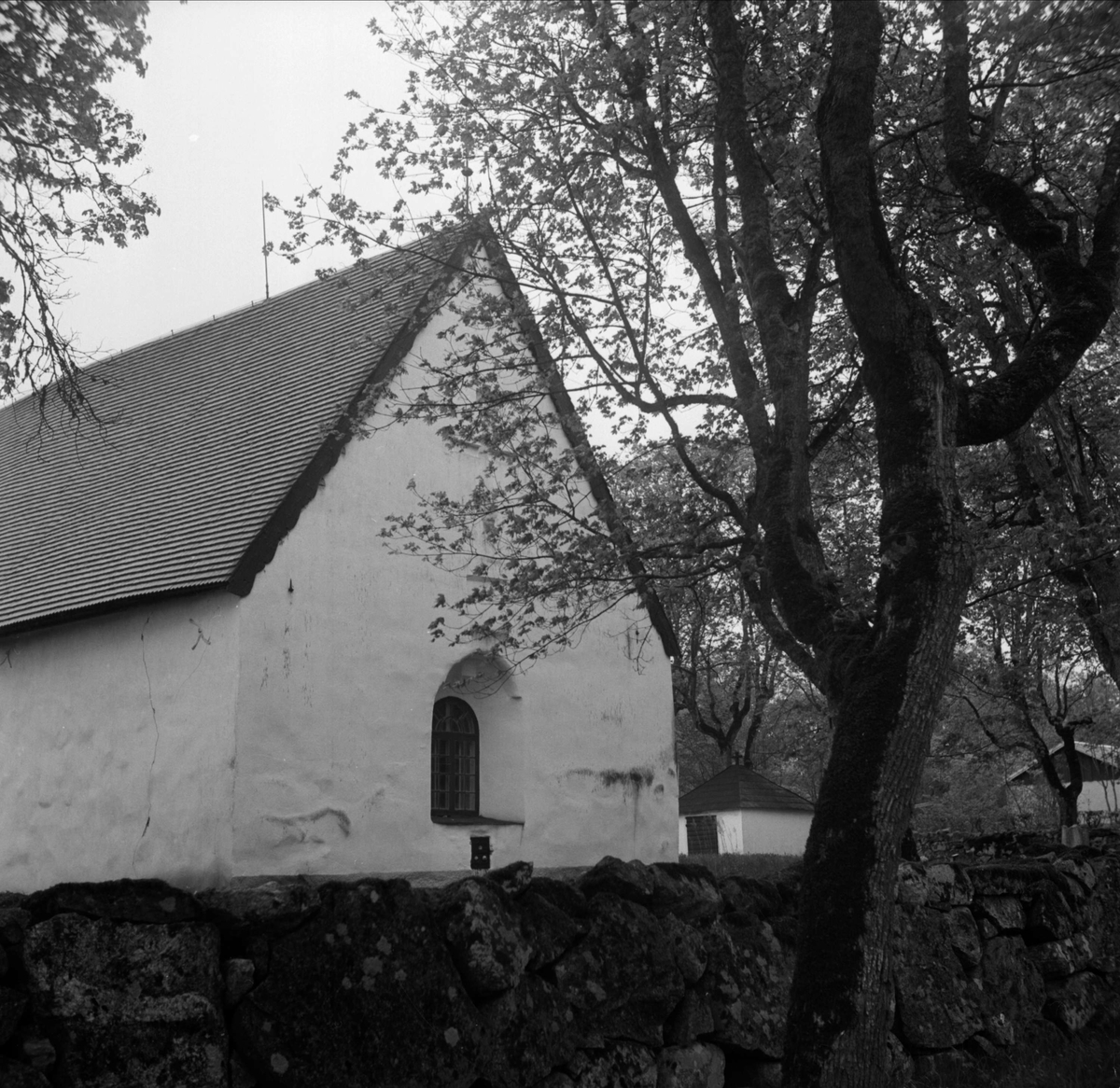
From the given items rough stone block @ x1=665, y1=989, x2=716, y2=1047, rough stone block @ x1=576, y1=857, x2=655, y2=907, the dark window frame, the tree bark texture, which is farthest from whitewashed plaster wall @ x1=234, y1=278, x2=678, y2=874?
the dark window frame

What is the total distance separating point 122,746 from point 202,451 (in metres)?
4.31

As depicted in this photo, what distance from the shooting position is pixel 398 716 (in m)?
12.1

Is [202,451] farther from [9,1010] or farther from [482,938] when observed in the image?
[9,1010]

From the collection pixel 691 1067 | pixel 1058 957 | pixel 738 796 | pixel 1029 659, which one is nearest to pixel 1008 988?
pixel 1058 957

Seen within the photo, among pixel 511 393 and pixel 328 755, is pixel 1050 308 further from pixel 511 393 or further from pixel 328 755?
pixel 328 755

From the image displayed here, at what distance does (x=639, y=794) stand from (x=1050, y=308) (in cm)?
945

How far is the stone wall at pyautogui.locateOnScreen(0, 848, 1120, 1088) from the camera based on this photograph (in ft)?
13.3

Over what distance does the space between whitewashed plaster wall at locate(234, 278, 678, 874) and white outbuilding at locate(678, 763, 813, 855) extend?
12.2m

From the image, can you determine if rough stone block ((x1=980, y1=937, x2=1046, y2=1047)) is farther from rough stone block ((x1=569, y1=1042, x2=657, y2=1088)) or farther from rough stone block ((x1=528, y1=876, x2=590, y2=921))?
rough stone block ((x1=528, y1=876, x2=590, y2=921))

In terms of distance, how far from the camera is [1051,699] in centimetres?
3253

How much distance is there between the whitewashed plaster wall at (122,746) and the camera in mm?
10641

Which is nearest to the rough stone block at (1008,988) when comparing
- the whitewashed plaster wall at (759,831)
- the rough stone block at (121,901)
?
the rough stone block at (121,901)

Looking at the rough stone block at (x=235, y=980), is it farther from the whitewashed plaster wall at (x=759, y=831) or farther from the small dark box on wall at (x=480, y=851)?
the whitewashed plaster wall at (x=759, y=831)

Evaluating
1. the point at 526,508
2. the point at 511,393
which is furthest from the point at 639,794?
the point at 511,393
